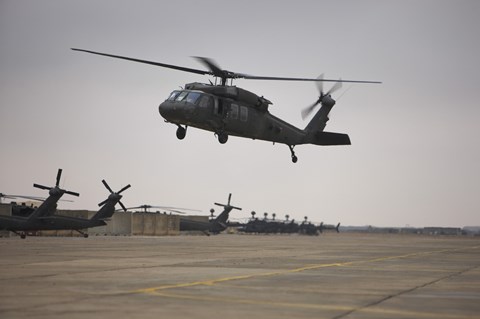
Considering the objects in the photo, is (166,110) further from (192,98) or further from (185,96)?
(192,98)

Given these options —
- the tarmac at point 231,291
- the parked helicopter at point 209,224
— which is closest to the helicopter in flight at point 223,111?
the tarmac at point 231,291

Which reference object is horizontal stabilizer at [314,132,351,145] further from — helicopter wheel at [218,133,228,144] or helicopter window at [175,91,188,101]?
helicopter window at [175,91,188,101]

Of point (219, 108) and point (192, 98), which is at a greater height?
point (192, 98)

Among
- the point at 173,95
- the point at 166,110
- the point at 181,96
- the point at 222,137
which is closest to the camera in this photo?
the point at 166,110

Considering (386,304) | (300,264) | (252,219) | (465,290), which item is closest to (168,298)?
(386,304)

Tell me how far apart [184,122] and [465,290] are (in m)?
25.7

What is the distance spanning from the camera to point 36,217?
57250 millimetres

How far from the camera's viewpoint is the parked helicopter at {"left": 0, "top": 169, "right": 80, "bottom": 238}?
181 ft

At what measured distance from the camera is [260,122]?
46000mm

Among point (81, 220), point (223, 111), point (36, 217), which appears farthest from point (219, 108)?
point (81, 220)

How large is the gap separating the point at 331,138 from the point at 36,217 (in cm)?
2393

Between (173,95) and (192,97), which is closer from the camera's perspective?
(192,97)

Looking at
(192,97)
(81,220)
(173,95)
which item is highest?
(173,95)

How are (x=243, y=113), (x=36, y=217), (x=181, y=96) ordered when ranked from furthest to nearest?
(x=36, y=217)
(x=243, y=113)
(x=181, y=96)
